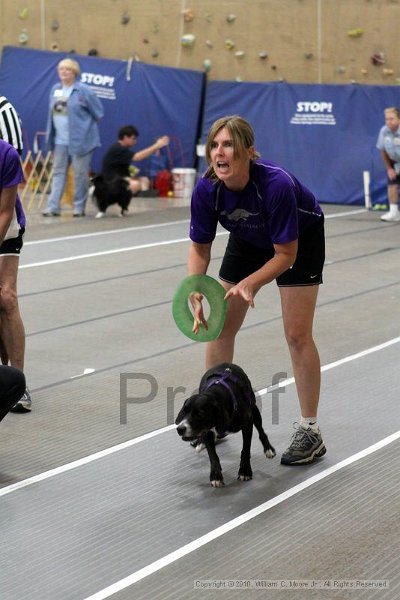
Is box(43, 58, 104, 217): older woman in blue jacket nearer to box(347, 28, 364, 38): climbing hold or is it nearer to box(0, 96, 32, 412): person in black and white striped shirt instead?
box(347, 28, 364, 38): climbing hold

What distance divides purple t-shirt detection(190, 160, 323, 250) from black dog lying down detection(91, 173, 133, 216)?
30.3 ft

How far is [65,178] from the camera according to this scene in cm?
1413

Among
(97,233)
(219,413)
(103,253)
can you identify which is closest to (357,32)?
(97,233)

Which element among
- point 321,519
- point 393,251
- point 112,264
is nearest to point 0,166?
point 321,519

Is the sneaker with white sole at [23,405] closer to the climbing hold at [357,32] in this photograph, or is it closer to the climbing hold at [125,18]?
the climbing hold at [357,32]

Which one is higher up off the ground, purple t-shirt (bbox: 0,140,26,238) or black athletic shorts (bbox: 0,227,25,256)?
purple t-shirt (bbox: 0,140,26,238)

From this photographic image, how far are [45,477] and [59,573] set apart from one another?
999 millimetres

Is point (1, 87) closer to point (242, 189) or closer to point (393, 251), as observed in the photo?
point (393, 251)

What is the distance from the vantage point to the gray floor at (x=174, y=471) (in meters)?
3.83

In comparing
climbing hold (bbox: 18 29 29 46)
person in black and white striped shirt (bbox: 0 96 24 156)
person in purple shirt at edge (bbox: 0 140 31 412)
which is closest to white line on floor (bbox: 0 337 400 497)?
person in purple shirt at edge (bbox: 0 140 31 412)

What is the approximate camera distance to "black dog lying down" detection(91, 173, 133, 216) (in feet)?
45.7

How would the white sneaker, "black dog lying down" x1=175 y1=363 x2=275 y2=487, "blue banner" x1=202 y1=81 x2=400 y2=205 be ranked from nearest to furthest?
1. "black dog lying down" x1=175 y1=363 x2=275 y2=487
2. the white sneaker
3. "blue banner" x1=202 y1=81 x2=400 y2=205

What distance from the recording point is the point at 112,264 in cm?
1055

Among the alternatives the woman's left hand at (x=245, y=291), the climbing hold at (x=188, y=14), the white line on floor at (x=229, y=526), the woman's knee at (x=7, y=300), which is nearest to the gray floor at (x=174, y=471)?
the white line on floor at (x=229, y=526)
